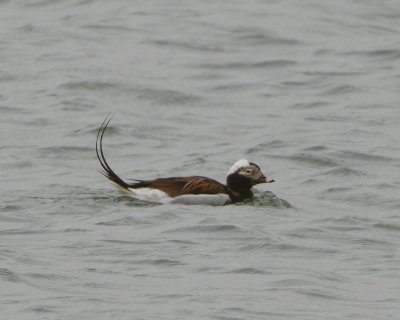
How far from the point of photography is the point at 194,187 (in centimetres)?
1234

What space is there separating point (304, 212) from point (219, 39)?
341 inches

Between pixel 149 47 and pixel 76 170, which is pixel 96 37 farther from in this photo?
pixel 76 170

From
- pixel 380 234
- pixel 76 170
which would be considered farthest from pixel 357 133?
pixel 380 234

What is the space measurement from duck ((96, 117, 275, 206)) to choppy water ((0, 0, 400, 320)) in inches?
4.4

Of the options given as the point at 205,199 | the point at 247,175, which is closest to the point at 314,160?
the point at 247,175

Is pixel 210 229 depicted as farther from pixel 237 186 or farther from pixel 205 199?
pixel 237 186

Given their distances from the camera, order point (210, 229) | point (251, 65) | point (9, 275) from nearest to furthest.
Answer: point (9, 275), point (210, 229), point (251, 65)

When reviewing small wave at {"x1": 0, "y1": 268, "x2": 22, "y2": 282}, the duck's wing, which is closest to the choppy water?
small wave at {"x1": 0, "y1": 268, "x2": 22, "y2": 282}

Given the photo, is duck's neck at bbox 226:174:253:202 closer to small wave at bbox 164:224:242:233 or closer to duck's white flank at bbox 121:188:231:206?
duck's white flank at bbox 121:188:231:206

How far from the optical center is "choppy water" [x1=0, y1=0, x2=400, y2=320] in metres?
8.93

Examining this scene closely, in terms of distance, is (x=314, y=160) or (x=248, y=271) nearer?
(x=248, y=271)

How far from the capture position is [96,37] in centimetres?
2014

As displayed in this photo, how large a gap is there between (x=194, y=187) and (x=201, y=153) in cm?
245

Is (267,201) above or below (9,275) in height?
below
